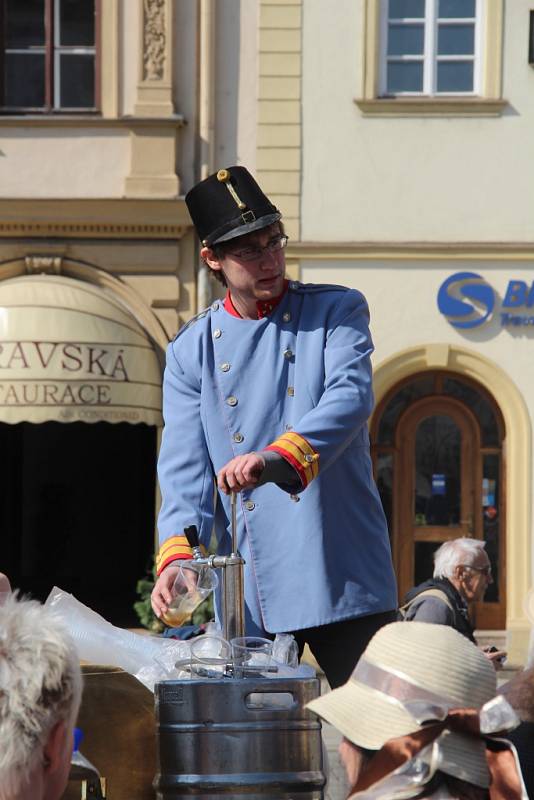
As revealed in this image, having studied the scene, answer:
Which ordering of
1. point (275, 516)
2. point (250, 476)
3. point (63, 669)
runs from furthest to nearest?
point (275, 516) < point (250, 476) < point (63, 669)

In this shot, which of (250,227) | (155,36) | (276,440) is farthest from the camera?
(155,36)

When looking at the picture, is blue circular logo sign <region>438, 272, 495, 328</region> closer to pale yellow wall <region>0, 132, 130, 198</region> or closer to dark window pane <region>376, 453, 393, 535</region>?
dark window pane <region>376, 453, 393, 535</region>

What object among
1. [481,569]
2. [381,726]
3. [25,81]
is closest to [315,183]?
[25,81]

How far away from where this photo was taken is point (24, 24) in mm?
15648

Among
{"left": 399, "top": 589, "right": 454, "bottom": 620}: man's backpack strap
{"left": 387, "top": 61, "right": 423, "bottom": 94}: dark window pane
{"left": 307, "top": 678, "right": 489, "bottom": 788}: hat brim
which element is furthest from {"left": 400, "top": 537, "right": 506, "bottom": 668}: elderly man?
{"left": 387, "top": 61, "right": 423, "bottom": 94}: dark window pane

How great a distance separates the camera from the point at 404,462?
51.1ft

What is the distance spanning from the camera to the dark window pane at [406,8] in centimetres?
1530

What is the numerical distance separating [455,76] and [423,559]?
173 inches

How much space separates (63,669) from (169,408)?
1749 millimetres

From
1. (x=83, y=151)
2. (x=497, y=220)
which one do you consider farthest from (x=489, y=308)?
(x=83, y=151)

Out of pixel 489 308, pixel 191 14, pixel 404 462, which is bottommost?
pixel 404 462

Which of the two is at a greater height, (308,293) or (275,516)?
(308,293)

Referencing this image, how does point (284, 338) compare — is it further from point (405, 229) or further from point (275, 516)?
point (405, 229)

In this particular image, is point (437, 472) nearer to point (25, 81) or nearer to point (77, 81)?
point (77, 81)
